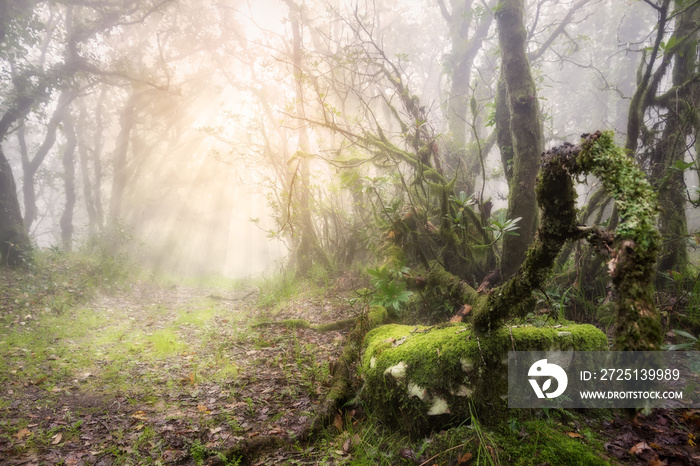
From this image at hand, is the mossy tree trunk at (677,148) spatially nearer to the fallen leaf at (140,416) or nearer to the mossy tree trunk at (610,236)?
the mossy tree trunk at (610,236)

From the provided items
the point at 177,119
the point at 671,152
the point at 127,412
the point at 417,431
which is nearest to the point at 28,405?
the point at 127,412

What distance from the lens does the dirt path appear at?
117 inches

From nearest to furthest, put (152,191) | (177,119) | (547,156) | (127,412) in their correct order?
(547,156)
(127,412)
(177,119)
(152,191)

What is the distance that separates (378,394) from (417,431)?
1.52 ft

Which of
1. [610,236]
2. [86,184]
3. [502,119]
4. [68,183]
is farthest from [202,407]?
[86,184]

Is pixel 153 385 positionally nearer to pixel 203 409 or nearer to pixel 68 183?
pixel 203 409

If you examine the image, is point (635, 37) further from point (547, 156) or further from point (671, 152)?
point (547, 156)

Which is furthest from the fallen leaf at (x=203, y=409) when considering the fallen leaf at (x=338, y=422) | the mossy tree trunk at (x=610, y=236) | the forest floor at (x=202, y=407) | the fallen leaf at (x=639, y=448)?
the fallen leaf at (x=639, y=448)

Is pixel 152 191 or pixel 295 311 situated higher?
pixel 152 191

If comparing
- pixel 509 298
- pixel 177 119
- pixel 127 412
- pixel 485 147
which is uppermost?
pixel 177 119

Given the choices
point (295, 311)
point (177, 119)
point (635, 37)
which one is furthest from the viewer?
point (635, 37)

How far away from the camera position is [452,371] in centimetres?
248

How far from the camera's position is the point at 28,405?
12.1 ft

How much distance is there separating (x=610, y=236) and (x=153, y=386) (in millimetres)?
5333
